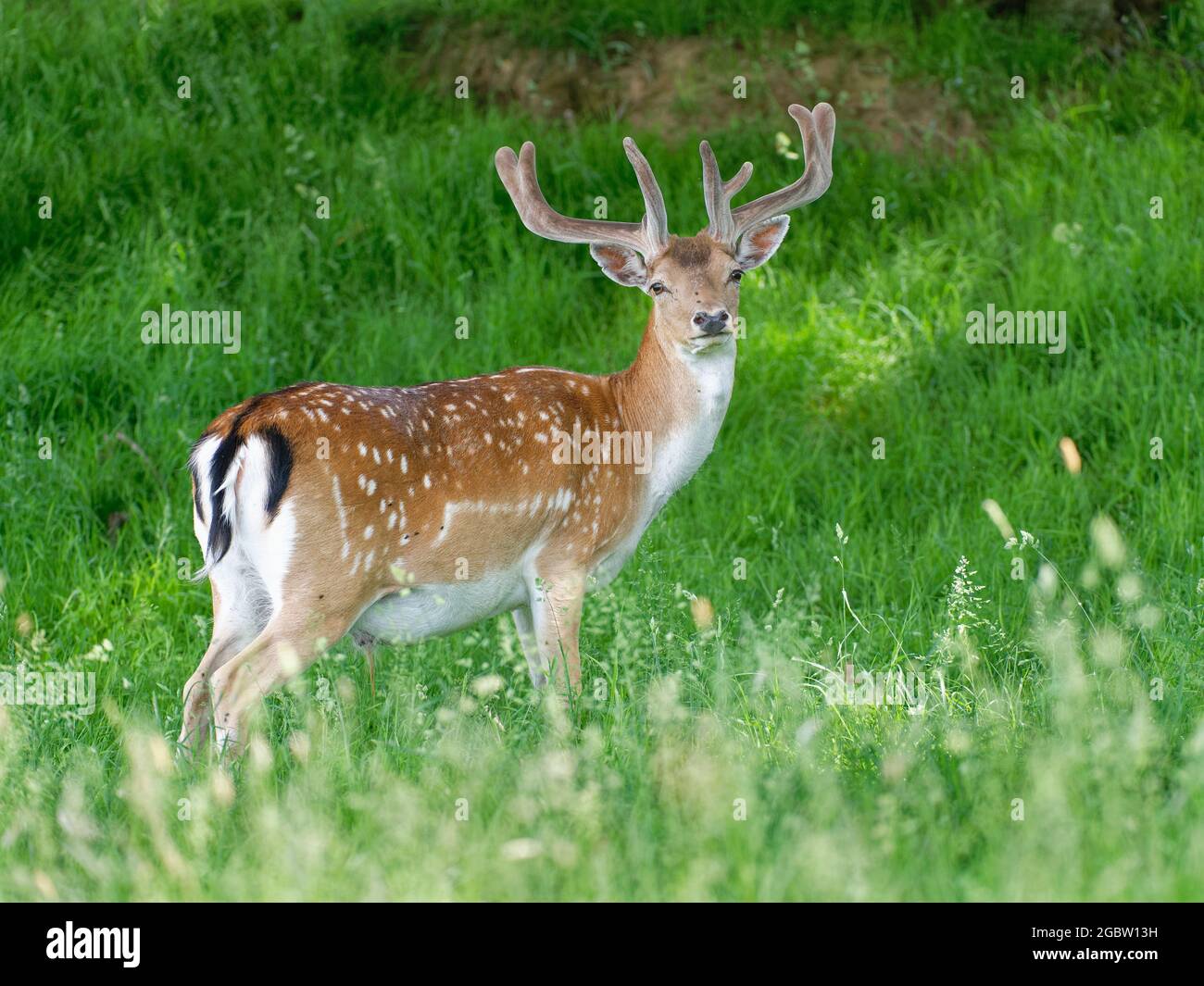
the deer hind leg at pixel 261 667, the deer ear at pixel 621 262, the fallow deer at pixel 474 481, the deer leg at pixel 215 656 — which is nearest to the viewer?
the deer hind leg at pixel 261 667

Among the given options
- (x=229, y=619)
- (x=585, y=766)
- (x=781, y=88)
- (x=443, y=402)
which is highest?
(x=781, y=88)

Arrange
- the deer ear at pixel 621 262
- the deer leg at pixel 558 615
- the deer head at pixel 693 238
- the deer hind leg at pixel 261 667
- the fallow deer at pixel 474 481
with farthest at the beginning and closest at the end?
the deer ear at pixel 621 262, the deer head at pixel 693 238, the deer leg at pixel 558 615, the fallow deer at pixel 474 481, the deer hind leg at pixel 261 667

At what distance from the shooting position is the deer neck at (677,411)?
18.9 ft

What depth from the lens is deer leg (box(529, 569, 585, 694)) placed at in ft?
18.0

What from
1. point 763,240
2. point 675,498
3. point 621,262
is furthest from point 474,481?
point 675,498

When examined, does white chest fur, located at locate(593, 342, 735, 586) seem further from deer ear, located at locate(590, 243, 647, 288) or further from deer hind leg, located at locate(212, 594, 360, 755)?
deer hind leg, located at locate(212, 594, 360, 755)

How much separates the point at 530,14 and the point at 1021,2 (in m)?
2.93

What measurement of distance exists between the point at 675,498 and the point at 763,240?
1449 mm

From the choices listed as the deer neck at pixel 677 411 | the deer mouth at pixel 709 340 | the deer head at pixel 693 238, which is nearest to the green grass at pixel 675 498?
the deer neck at pixel 677 411

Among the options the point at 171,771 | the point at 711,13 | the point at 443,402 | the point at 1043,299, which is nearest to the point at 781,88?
the point at 711,13

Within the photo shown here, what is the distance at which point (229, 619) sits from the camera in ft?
17.1

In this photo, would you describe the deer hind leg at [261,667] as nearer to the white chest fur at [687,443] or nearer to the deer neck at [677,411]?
the white chest fur at [687,443]

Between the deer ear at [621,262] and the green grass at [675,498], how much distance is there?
3.84 feet
